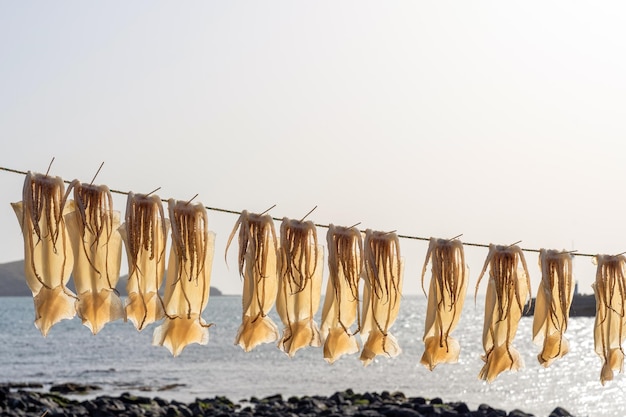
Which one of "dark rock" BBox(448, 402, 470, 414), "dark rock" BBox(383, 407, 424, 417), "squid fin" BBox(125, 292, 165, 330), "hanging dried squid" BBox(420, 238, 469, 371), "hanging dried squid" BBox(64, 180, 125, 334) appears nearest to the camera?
"hanging dried squid" BBox(64, 180, 125, 334)

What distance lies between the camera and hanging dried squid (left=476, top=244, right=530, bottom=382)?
6.10 meters

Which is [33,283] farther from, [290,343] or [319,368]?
[319,368]

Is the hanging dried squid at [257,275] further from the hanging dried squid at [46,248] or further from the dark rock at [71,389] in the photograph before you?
the dark rock at [71,389]

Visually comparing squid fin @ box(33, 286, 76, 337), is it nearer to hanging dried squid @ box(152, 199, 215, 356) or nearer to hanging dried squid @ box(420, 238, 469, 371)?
hanging dried squid @ box(152, 199, 215, 356)

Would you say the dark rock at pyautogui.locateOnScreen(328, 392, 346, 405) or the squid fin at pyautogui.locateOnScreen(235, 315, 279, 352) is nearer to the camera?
the squid fin at pyautogui.locateOnScreen(235, 315, 279, 352)

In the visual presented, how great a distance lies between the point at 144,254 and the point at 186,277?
0.91 ft

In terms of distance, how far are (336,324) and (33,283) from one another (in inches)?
72.0

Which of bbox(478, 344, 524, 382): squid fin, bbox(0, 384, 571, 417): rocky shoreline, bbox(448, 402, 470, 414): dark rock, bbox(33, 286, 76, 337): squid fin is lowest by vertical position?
bbox(0, 384, 571, 417): rocky shoreline

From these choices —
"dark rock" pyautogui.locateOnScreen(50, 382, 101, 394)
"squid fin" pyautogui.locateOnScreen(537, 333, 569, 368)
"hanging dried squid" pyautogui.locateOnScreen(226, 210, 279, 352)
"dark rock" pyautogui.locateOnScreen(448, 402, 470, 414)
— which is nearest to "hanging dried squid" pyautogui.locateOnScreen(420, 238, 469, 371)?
"squid fin" pyautogui.locateOnScreen(537, 333, 569, 368)

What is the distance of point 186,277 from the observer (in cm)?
559

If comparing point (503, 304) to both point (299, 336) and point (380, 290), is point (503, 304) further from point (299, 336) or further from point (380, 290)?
point (299, 336)

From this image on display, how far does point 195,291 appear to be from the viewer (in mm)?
5664

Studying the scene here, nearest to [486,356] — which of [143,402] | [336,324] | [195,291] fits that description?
[336,324]

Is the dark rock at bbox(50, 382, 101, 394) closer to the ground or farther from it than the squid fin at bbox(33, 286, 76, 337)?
closer to the ground
